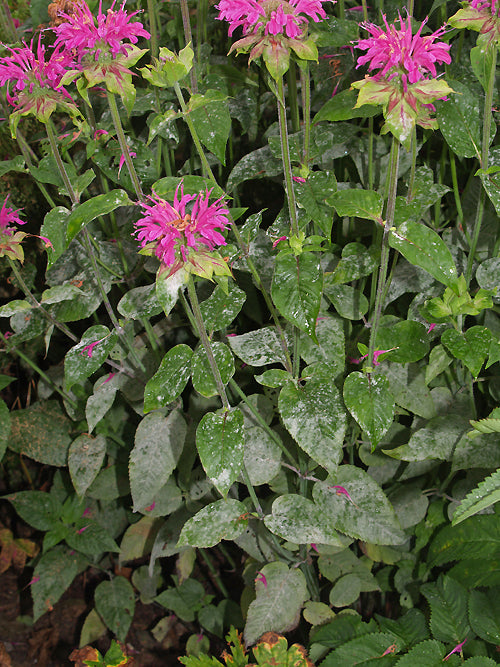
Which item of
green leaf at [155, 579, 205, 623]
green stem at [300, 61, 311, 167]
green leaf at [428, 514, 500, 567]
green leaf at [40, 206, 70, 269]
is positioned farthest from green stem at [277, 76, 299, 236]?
green leaf at [155, 579, 205, 623]

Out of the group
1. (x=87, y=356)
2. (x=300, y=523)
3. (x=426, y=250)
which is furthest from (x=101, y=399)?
(x=426, y=250)

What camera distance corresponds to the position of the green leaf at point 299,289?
0.67m

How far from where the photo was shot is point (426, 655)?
86 cm

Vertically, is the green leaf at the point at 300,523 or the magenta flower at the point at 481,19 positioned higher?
the magenta flower at the point at 481,19

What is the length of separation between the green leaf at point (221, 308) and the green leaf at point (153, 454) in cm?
26

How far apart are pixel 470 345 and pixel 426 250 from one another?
7.5 inches

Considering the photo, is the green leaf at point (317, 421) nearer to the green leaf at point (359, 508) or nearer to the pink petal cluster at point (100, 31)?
the green leaf at point (359, 508)

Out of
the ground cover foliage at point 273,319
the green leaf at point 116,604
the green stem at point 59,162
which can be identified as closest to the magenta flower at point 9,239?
the ground cover foliage at point 273,319

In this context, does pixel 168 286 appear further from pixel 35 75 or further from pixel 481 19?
pixel 481 19

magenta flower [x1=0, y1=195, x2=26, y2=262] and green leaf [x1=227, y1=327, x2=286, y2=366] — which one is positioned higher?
magenta flower [x1=0, y1=195, x2=26, y2=262]

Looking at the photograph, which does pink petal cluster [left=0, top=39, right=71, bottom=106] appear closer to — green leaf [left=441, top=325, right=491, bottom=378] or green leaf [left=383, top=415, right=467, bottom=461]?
green leaf [left=441, top=325, right=491, bottom=378]

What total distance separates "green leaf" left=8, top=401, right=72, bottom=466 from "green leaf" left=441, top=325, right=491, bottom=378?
33.7 inches

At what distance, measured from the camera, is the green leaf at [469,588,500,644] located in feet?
2.80

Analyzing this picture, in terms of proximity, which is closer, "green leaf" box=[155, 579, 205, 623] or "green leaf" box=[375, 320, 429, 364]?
"green leaf" box=[375, 320, 429, 364]
